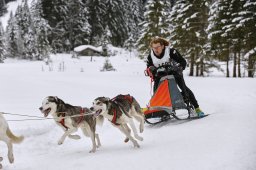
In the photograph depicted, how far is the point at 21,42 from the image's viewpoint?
55.6 m

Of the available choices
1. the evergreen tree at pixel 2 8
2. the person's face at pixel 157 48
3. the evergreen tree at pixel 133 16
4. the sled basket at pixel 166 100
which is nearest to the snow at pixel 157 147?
the sled basket at pixel 166 100

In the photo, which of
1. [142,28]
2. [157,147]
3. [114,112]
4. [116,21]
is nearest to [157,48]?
[114,112]

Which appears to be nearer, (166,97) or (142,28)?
(166,97)

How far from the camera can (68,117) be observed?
6816 millimetres

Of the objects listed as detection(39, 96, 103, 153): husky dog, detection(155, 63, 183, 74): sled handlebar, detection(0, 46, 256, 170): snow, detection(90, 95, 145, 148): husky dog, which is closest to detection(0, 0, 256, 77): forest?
detection(155, 63, 183, 74): sled handlebar

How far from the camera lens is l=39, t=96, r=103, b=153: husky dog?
6723 millimetres

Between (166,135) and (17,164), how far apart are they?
119 inches

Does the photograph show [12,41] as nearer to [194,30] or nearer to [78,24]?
[78,24]

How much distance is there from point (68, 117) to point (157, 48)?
2772 mm

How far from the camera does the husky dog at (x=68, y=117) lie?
22.1 ft

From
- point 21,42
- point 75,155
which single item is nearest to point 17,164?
point 75,155

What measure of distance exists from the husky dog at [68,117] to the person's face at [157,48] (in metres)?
2.28

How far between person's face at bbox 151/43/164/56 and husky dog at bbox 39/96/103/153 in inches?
90.0

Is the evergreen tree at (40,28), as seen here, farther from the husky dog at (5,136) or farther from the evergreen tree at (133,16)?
the husky dog at (5,136)
